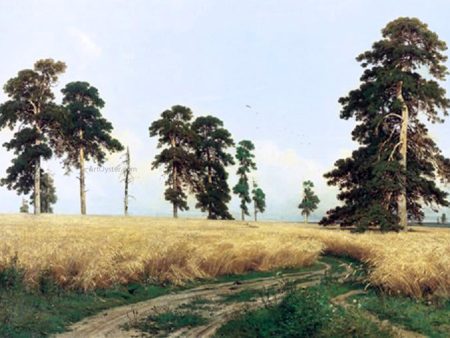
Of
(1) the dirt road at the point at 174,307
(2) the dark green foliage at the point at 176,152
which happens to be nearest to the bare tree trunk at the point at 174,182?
(2) the dark green foliage at the point at 176,152

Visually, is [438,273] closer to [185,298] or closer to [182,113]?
[185,298]

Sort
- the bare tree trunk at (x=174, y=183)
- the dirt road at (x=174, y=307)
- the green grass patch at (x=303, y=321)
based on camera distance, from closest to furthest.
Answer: the green grass patch at (x=303, y=321), the dirt road at (x=174, y=307), the bare tree trunk at (x=174, y=183)

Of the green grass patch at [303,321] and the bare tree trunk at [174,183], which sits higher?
the bare tree trunk at [174,183]

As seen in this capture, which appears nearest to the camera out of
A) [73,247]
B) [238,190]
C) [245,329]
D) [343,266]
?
[245,329]

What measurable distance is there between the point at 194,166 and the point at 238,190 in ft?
33.4

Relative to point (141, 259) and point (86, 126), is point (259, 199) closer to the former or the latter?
point (86, 126)

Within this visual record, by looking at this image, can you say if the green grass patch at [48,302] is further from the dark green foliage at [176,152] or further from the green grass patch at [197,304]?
the dark green foliage at [176,152]

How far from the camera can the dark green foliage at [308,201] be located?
106 m

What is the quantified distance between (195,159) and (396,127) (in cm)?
3010

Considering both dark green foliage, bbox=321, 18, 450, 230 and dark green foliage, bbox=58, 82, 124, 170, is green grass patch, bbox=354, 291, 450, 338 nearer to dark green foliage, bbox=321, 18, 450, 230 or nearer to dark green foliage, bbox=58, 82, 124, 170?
dark green foliage, bbox=321, 18, 450, 230

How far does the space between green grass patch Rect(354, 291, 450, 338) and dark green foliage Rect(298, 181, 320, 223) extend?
307ft

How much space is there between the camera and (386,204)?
1501 inches

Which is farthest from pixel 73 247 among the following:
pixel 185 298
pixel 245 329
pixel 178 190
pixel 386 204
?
pixel 178 190

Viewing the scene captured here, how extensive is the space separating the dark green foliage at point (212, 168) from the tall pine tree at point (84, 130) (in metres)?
11.3
